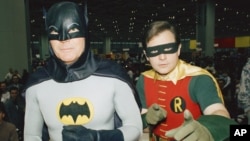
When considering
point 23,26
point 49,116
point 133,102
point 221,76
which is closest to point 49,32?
point 49,116

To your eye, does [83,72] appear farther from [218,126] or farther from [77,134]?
[218,126]

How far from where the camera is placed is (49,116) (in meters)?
2.08

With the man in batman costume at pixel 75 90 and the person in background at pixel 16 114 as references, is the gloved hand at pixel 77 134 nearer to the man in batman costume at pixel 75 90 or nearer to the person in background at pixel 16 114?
the man in batman costume at pixel 75 90

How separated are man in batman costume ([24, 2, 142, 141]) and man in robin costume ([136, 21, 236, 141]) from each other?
28 centimetres

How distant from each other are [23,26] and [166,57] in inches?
456

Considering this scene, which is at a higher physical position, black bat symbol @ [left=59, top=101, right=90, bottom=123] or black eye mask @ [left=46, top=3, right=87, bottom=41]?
black eye mask @ [left=46, top=3, right=87, bottom=41]

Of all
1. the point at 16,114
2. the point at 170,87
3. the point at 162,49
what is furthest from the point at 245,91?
the point at 16,114

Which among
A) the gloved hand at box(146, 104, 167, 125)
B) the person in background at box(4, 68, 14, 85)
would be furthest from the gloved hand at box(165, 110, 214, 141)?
the person in background at box(4, 68, 14, 85)

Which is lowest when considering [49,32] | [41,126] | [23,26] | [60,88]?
[41,126]

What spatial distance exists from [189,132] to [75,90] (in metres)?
0.86

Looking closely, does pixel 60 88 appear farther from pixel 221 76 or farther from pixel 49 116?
pixel 221 76

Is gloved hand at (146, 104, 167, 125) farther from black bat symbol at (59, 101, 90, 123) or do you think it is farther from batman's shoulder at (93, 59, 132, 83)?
black bat symbol at (59, 101, 90, 123)

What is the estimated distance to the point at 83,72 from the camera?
2.07 m

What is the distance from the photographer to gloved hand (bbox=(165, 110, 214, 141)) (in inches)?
58.0
